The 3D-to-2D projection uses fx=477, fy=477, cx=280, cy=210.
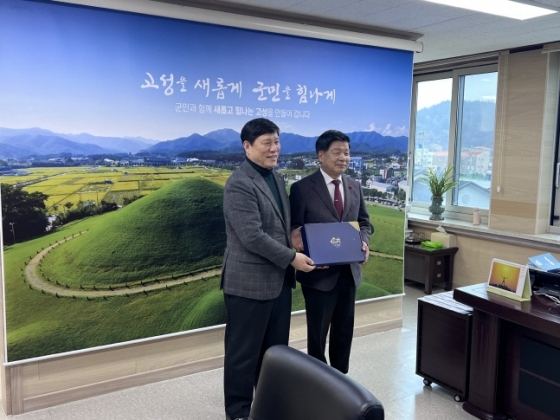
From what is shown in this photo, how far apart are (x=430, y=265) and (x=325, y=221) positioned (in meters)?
2.68

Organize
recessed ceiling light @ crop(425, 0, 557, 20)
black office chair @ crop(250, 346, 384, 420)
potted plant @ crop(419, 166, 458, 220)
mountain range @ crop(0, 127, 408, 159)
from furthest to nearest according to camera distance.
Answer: potted plant @ crop(419, 166, 458, 220) < recessed ceiling light @ crop(425, 0, 557, 20) < mountain range @ crop(0, 127, 408, 159) < black office chair @ crop(250, 346, 384, 420)

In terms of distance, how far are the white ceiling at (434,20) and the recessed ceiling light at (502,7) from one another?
9 cm

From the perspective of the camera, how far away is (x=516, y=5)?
3160mm

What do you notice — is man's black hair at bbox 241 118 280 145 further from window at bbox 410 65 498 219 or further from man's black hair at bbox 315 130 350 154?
window at bbox 410 65 498 219

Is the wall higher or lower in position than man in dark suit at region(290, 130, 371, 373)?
lower

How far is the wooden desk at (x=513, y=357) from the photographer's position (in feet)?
8.11

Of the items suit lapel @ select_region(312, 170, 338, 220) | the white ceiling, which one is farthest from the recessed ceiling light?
suit lapel @ select_region(312, 170, 338, 220)

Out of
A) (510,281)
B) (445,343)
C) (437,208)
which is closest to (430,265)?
(437,208)

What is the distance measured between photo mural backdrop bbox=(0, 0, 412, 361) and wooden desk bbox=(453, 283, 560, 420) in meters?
1.40

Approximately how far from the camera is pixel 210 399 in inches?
118

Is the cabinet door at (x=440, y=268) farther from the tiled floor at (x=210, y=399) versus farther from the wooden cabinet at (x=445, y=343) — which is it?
the wooden cabinet at (x=445, y=343)

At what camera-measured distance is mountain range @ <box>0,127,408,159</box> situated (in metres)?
2.69

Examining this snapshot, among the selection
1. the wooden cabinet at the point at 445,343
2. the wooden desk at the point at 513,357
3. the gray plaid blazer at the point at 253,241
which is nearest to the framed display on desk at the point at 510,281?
the wooden desk at the point at 513,357

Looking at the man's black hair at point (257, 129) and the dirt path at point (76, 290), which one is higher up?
the man's black hair at point (257, 129)
